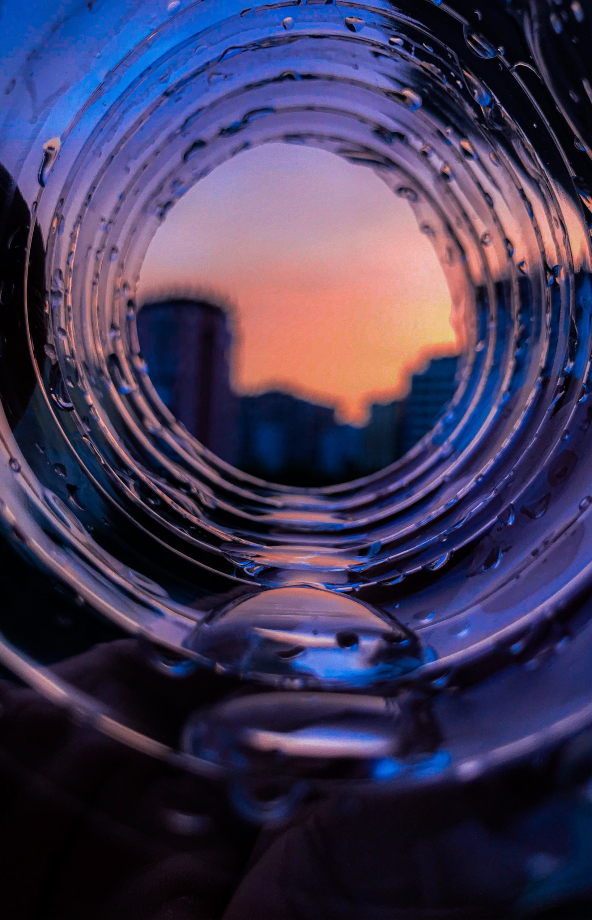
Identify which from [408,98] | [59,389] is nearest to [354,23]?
[408,98]

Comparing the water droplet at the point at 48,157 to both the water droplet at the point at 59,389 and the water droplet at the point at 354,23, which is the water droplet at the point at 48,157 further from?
the water droplet at the point at 354,23

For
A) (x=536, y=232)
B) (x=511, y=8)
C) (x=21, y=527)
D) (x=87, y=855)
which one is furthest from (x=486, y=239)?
(x=87, y=855)

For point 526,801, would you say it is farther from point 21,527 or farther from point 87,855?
point 21,527

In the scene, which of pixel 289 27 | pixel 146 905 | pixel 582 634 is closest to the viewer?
pixel 146 905

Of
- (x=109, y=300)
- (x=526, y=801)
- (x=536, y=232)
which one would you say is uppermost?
(x=109, y=300)

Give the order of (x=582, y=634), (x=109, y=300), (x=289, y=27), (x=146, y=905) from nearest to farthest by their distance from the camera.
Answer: (x=146, y=905), (x=582, y=634), (x=289, y=27), (x=109, y=300)

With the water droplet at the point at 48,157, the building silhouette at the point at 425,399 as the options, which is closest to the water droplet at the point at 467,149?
the building silhouette at the point at 425,399

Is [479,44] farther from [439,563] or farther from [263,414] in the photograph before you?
[263,414]
